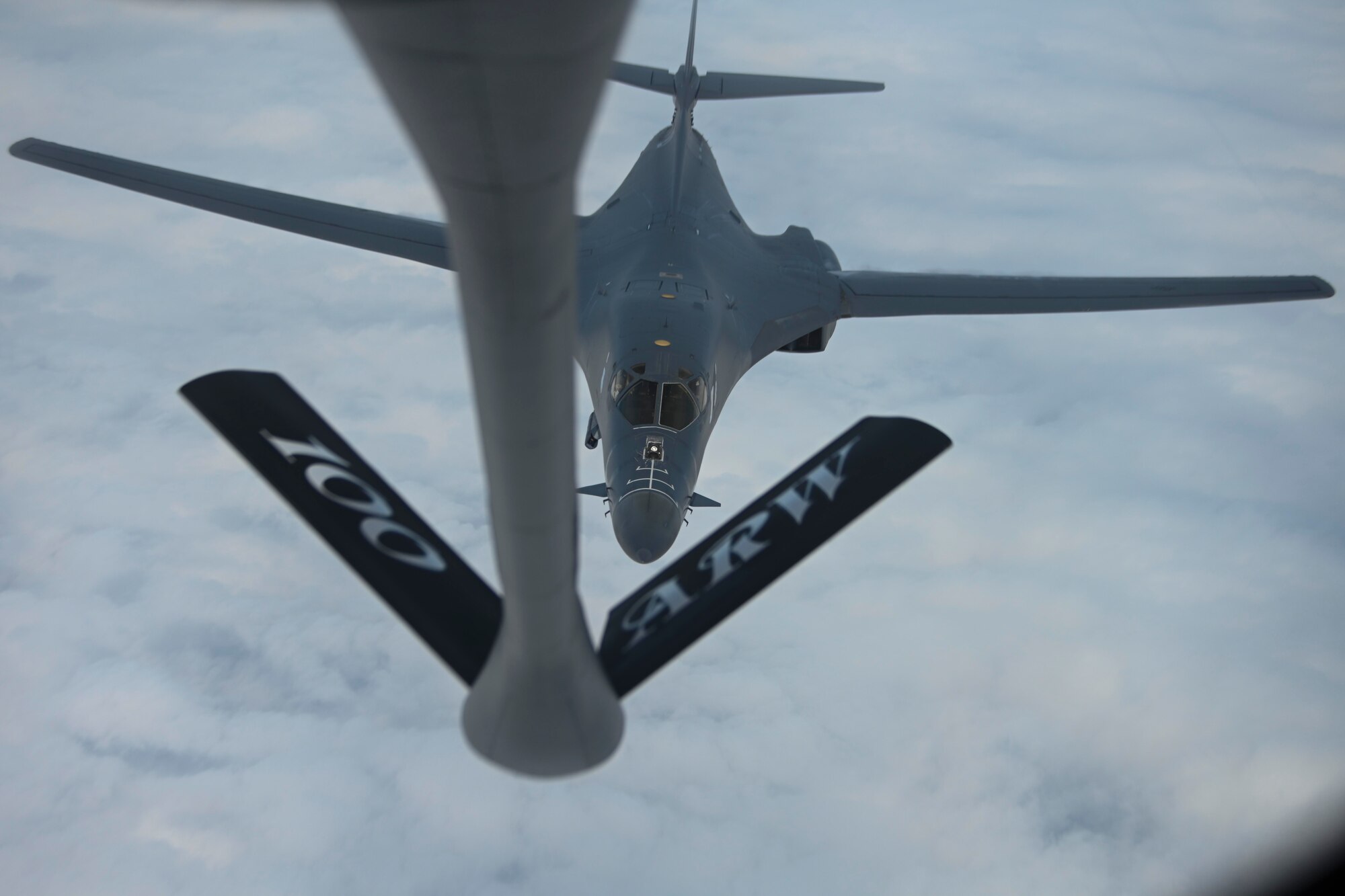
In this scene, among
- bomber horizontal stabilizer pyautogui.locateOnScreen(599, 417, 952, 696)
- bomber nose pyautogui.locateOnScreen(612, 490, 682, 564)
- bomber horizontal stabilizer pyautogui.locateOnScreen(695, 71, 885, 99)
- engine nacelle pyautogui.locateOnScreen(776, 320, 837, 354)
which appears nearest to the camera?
bomber horizontal stabilizer pyautogui.locateOnScreen(599, 417, 952, 696)

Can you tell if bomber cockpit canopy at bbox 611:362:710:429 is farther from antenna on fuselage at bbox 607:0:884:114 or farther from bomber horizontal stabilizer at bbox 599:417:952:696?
antenna on fuselage at bbox 607:0:884:114

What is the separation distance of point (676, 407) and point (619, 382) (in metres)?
1.34

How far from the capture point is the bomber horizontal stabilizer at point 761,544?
30.3 ft

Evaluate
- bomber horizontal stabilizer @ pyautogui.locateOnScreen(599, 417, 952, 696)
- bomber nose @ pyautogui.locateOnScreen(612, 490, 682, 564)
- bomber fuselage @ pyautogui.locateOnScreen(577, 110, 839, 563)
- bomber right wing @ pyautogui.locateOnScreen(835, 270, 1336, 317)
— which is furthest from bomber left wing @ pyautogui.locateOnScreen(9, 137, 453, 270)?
bomber horizontal stabilizer @ pyautogui.locateOnScreen(599, 417, 952, 696)

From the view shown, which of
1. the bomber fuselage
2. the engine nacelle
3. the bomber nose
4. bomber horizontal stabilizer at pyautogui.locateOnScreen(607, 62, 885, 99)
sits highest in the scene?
bomber horizontal stabilizer at pyautogui.locateOnScreen(607, 62, 885, 99)

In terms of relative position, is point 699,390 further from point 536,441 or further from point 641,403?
point 536,441

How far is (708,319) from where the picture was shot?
2269cm

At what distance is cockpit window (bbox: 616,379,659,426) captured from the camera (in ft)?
65.9

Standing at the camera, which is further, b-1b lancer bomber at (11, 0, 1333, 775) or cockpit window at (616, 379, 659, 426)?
cockpit window at (616, 379, 659, 426)

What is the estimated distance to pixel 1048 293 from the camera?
26.6 metres

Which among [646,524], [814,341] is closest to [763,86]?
[814,341]

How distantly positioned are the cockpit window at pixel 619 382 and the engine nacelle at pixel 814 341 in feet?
28.3

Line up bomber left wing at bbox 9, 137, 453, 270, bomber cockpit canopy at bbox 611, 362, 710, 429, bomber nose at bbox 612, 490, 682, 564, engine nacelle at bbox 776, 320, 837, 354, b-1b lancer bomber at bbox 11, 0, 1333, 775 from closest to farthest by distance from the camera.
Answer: b-1b lancer bomber at bbox 11, 0, 1333, 775
bomber nose at bbox 612, 490, 682, 564
bomber cockpit canopy at bbox 611, 362, 710, 429
bomber left wing at bbox 9, 137, 453, 270
engine nacelle at bbox 776, 320, 837, 354

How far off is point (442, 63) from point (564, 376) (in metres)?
2.35
